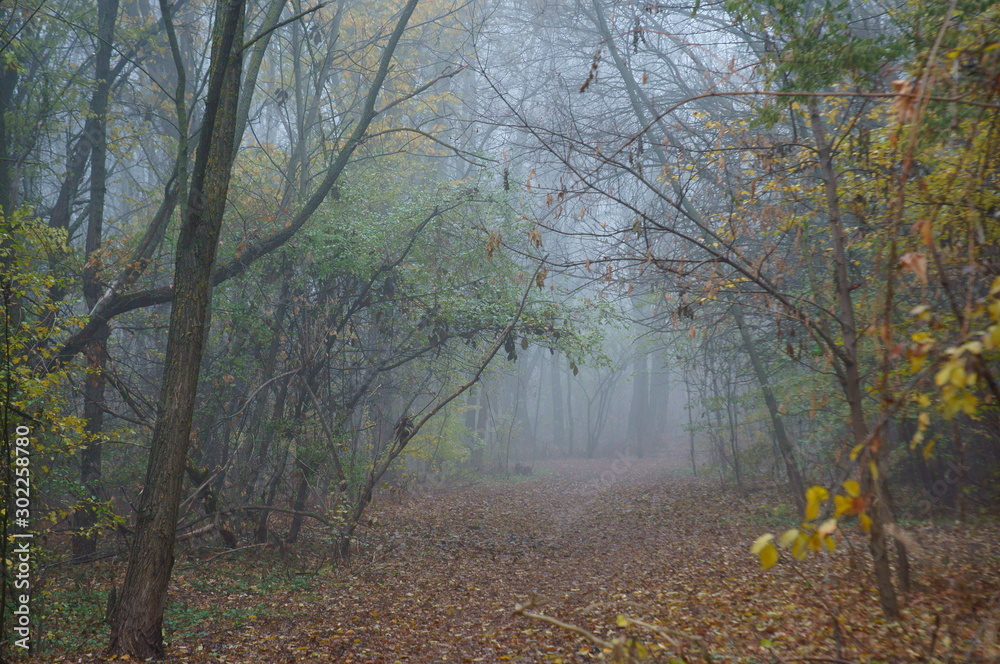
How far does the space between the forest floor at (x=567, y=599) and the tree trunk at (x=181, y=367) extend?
393 mm

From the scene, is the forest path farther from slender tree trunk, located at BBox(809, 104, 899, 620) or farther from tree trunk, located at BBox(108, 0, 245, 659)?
tree trunk, located at BBox(108, 0, 245, 659)

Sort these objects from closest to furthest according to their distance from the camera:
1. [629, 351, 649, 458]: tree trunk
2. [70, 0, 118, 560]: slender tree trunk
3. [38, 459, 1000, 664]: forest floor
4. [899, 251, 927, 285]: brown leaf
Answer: [899, 251, 927, 285]: brown leaf
[38, 459, 1000, 664]: forest floor
[70, 0, 118, 560]: slender tree trunk
[629, 351, 649, 458]: tree trunk

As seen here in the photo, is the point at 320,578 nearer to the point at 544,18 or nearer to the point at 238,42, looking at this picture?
the point at 238,42

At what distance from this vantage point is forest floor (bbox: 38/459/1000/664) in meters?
4.50

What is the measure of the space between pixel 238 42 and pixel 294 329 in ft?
17.9

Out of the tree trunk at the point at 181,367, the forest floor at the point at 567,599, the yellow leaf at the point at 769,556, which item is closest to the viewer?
the yellow leaf at the point at 769,556

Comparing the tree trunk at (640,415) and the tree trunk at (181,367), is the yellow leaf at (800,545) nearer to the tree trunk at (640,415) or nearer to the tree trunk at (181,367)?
the tree trunk at (181,367)

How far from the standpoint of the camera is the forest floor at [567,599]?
450cm

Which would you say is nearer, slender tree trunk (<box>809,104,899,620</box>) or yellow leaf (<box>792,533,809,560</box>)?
yellow leaf (<box>792,533,809,560</box>)

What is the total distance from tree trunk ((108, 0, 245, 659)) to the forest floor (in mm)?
393

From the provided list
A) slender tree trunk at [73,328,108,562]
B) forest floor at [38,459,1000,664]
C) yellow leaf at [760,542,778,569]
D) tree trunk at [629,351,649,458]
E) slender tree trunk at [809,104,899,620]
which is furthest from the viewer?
tree trunk at [629,351,649,458]

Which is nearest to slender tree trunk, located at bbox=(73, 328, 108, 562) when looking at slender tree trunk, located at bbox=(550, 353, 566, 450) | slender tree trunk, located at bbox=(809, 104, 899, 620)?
slender tree trunk, located at bbox=(809, 104, 899, 620)

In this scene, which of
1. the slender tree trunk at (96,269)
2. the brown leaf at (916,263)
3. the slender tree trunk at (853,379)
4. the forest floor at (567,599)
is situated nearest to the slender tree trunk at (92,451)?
the slender tree trunk at (96,269)

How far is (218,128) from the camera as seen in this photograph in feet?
18.6
